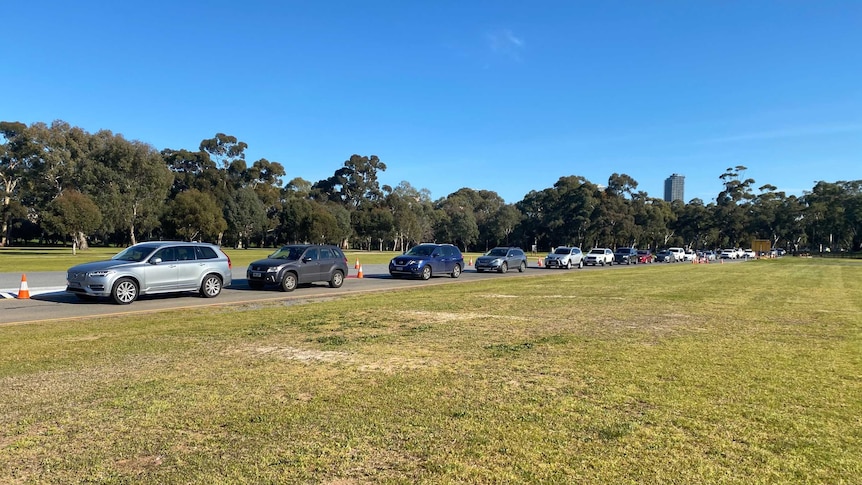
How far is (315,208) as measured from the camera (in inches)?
3433

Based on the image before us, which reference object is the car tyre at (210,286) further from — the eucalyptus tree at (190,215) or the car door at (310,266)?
the eucalyptus tree at (190,215)

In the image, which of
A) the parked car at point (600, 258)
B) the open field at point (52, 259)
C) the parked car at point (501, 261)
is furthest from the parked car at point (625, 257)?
the open field at point (52, 259)

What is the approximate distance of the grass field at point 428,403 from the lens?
3.74 m

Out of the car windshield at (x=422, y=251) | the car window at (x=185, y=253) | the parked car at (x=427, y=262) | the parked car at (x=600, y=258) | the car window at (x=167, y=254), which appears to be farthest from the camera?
the parked car at (x=600, y=258)

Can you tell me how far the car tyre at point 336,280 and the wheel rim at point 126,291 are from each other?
7003 millimetres

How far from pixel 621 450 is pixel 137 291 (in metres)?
14.0

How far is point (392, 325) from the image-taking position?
1007 cm

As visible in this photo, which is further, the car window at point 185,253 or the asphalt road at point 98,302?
the car window at point 185,253

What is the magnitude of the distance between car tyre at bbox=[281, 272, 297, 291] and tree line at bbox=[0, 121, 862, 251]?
42.6 m

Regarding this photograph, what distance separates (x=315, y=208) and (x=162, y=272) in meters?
73.3

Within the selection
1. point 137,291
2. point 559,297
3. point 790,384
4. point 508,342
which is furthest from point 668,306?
point 137,291

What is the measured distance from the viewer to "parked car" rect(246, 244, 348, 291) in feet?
59.2

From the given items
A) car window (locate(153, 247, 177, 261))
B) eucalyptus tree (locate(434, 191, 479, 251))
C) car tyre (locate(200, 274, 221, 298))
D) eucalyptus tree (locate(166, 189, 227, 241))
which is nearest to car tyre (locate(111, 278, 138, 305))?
car window (locate(153, 247, 177, 261))

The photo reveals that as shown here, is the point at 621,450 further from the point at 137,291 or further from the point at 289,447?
the point at 137,291
